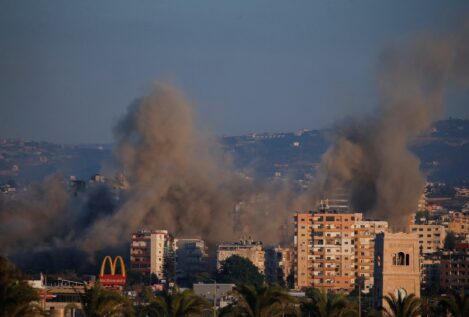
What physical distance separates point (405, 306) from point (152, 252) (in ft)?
222

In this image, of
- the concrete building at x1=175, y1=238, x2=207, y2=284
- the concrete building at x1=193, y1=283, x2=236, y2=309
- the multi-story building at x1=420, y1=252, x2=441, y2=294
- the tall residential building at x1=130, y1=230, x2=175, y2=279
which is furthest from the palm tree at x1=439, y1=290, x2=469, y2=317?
the concrete building at x1=175, y1=238, x2=207, y2=284

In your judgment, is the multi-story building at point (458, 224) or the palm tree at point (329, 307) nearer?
the palm tree at point (329, 307)

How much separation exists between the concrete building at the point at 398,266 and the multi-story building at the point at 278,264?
63781mm

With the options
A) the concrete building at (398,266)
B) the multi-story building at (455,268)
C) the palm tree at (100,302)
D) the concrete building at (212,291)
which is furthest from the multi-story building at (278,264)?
the palm tree at (100,302)

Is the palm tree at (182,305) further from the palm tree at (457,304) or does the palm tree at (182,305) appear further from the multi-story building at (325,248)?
the multi-story building at (325,248)

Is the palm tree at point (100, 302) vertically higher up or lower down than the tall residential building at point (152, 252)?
lower down

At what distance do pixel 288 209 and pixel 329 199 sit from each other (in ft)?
52.4

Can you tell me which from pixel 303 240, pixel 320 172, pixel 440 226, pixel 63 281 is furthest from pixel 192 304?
pixel 440 226

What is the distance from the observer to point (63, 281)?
301 ft

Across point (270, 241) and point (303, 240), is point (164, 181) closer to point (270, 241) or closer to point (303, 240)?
point (303, 240)

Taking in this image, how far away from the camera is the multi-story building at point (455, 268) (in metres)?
112

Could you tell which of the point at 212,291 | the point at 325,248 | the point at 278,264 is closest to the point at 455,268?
the point at 325,248

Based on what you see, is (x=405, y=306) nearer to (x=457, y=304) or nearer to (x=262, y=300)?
(x=457, y=304)

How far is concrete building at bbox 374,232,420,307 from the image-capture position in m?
54.6
